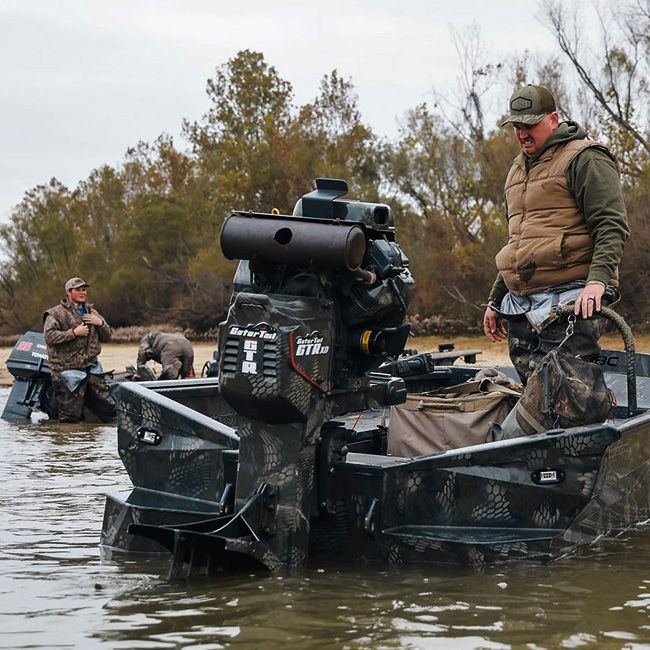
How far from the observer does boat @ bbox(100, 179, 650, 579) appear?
470cm

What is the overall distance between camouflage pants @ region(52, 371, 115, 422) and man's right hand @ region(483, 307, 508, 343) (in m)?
6.85


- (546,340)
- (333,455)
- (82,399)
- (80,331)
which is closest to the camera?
(333,455)

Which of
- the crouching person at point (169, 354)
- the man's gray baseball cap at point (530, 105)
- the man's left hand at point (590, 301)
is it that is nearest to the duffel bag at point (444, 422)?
the man's left hand at point (590, 301)

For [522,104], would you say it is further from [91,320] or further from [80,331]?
[91,320]

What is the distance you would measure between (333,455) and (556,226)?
1535mm

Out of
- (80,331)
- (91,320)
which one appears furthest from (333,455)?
(91,320)

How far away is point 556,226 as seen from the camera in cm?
568

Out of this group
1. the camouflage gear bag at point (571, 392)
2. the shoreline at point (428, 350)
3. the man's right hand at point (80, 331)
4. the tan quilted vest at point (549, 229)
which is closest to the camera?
the camouflage gear bag at point (571, 392)

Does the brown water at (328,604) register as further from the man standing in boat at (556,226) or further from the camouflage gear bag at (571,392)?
the man standing in boat at (556,226)

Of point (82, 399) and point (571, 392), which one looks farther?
point (82, 399)

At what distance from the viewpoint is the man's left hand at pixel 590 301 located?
5316 mm

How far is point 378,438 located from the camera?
6.04m

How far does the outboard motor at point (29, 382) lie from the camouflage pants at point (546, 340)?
25.9ft

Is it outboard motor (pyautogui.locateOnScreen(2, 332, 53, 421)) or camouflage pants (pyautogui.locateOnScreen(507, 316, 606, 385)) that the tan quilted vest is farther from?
outboard motor (pyautogui.locateOnScreen(2, 332, 53, 421))
